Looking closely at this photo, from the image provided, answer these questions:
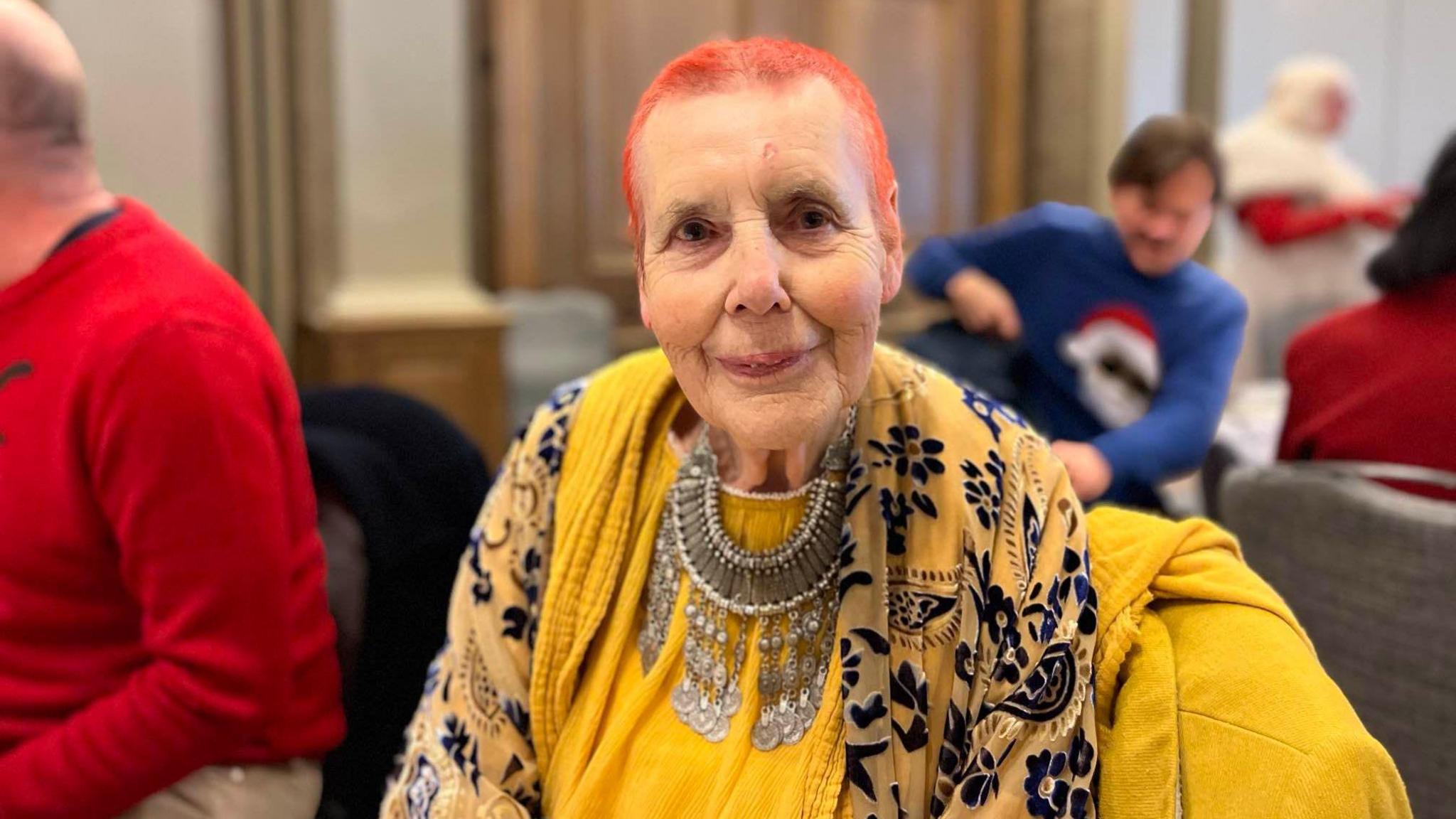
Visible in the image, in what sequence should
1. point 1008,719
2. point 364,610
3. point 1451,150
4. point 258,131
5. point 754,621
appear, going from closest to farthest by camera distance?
1. point 1008,719
2. point 754,621
3. point 364,610
4. point 1451,150
5. point 258,131

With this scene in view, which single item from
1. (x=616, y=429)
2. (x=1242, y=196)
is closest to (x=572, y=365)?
(x=1242, y=196)

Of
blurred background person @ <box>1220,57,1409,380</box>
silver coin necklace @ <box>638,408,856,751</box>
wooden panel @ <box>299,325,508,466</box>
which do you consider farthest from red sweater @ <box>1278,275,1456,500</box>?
wooden panel @ <box>299,325,508,466</box>

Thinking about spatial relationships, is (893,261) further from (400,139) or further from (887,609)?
(400,139)

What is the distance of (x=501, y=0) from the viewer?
4.59 metres

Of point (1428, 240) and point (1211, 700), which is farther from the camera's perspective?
point (1428, 240)

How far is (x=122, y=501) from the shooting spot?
113cm

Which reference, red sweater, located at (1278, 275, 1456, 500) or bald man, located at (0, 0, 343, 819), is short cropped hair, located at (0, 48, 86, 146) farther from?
red sweater, located at (1278, 275, 1456, 500)

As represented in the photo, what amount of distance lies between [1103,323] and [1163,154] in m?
0.29

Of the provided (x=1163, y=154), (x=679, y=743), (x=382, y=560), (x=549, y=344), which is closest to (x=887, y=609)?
(x=679, y=743)

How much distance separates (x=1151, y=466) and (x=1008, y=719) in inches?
37.3

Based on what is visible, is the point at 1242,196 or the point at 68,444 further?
the point at 1242,196

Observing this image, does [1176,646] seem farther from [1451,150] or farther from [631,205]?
[1451,150]

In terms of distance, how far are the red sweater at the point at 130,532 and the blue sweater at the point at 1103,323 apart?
1.16 m

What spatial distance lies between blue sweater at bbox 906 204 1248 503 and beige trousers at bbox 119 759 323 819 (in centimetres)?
121
